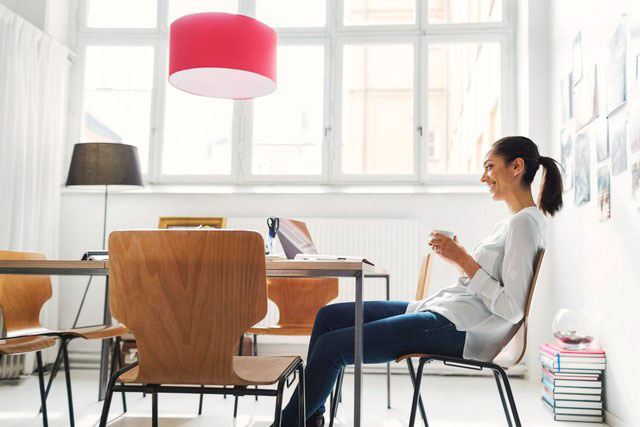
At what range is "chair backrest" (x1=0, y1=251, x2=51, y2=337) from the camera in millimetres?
2623

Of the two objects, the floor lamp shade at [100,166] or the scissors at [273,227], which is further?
the floor lamp shade at [100,166]

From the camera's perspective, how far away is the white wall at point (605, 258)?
2525 millimetres

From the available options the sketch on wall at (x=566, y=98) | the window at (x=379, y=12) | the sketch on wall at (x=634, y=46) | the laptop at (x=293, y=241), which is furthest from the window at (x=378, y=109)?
the sketch on wall at (x=634, y=46)

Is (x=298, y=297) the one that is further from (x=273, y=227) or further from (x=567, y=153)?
(x=567, y=153)

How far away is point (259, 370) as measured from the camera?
5.36ft

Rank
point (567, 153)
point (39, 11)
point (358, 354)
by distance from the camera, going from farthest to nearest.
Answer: point (39, 11), point (567, 153), point (358, 354)

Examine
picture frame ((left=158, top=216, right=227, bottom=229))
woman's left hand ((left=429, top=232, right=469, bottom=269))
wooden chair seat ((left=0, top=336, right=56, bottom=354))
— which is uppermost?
picture frame ((left=158, top=216, right=227, bottom=229))

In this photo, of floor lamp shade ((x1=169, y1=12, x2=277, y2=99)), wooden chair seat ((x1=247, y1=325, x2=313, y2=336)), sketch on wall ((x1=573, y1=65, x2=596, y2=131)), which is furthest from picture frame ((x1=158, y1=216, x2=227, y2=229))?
sketch on wall ((x1=573, y1=65, x2=596, y2=131))

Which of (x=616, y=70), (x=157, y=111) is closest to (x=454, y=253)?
(x=616, y=70)

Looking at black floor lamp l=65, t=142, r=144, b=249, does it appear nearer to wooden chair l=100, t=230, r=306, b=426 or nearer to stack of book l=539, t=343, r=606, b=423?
wooden chair l=100, t=230, r=306, b=426

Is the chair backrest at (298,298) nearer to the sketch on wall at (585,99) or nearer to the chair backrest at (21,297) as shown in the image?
the chair backrest at (21,297)

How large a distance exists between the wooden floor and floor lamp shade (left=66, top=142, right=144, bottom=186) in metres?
1.17

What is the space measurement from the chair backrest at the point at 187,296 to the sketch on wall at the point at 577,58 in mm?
2460

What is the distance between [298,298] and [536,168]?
1.48 meters
